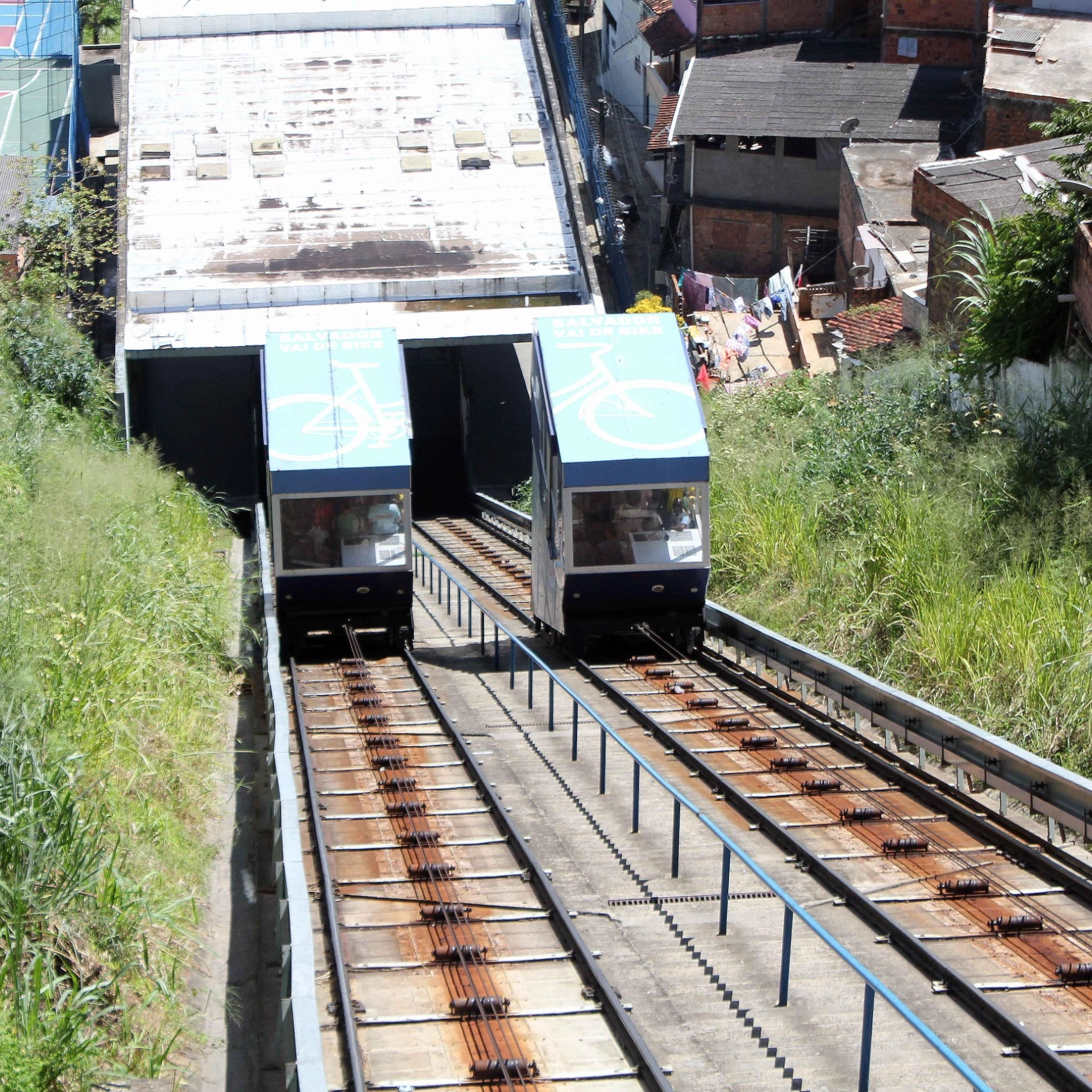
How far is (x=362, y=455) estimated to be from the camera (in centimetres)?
1811

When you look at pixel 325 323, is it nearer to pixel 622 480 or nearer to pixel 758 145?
pixel 758 145

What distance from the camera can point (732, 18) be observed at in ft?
152

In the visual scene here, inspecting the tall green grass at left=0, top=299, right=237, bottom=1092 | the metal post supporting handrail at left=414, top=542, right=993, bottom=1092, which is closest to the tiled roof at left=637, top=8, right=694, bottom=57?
the tall green grass at left=0, top=299, right=237, bottom=1092

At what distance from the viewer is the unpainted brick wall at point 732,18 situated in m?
46.0

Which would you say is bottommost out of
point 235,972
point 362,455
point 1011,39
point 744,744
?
point 235,972

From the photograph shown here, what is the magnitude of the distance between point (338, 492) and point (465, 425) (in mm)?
17763

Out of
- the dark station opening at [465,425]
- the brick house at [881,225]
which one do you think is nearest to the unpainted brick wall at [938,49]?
the brick house at [881,225]

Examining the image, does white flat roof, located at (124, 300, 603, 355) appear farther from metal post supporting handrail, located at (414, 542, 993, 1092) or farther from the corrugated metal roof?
metal post supporting handrail, located at (414, 542, 993, 1092)

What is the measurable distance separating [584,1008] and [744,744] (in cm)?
522

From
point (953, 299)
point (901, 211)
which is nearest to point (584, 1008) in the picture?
point (953, 299)

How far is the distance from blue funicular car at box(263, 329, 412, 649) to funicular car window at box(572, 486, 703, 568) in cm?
251

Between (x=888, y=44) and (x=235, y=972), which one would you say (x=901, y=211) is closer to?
(x=888, y=44)

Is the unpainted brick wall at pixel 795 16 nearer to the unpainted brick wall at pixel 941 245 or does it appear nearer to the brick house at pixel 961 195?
the brick house at pixel 961 195

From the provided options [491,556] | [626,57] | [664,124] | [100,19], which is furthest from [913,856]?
[100,19]
